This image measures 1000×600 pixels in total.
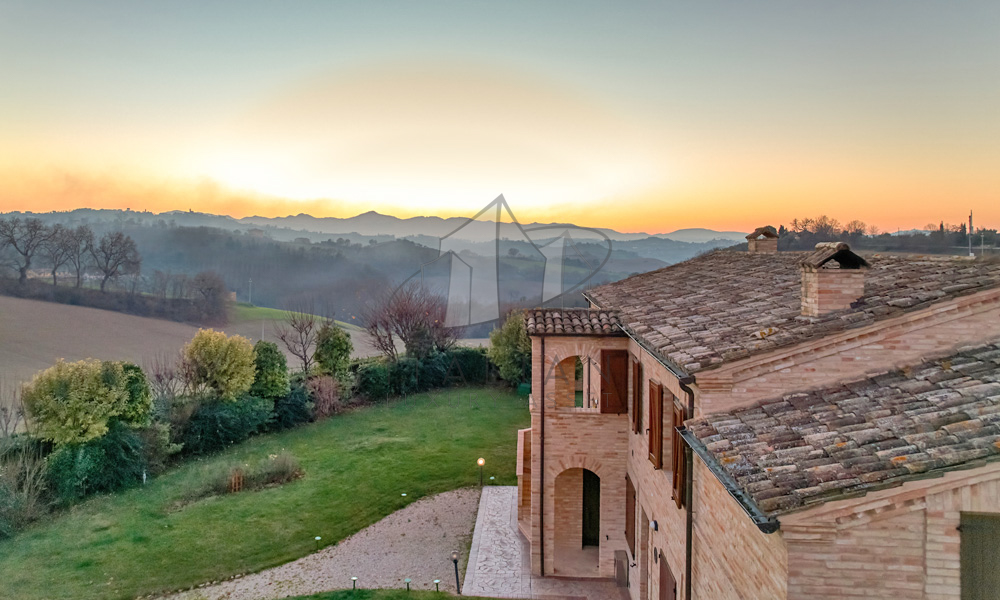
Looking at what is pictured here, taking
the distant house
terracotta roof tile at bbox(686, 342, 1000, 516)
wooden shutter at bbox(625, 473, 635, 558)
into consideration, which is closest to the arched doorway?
wooden shutter at bbox(625, 473, 635, 558)

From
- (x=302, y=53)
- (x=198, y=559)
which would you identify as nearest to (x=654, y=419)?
(x=198, y=559)

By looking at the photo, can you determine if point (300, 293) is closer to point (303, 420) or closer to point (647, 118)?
point (303, 420)

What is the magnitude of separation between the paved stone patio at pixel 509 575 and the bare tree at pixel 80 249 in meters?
27.7

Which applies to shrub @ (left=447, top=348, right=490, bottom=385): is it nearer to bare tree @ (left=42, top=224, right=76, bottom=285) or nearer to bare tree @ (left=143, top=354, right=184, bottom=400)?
bare tree @ (left=143, top=354, right=184, bottom=400)

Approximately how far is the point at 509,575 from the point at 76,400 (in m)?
12.8

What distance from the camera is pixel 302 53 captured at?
18812mm

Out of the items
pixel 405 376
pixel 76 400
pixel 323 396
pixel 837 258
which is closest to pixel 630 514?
pixel 837 258

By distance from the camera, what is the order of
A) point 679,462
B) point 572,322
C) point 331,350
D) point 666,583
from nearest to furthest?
point 679,462
point 666,583
point 572,322
point 331,350

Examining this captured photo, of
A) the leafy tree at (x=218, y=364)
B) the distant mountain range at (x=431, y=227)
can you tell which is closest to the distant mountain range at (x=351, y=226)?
the distant mountain range at (x=431, y=227)

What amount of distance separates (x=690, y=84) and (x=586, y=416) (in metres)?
10.0

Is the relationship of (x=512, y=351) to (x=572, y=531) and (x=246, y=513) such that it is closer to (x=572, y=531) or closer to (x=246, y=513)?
(x=246, y=513)

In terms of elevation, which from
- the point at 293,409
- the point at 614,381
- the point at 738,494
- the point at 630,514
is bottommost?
the point at 293,409

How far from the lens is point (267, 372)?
21203 mm

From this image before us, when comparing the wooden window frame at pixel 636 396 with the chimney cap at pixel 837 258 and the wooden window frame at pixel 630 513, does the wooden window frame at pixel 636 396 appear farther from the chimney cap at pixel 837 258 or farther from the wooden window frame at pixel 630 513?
the chimney cap at pixel 837 258
